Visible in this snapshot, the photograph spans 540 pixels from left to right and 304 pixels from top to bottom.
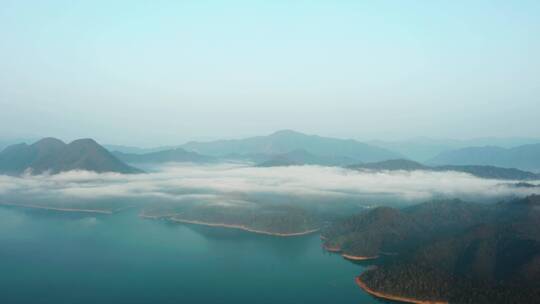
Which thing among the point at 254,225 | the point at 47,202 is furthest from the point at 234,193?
the point at 47,202

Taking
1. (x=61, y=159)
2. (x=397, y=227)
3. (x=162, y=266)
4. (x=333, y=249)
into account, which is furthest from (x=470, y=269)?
(x=61, y=159)

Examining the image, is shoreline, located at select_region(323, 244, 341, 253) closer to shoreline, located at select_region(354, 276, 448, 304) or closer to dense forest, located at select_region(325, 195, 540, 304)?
dense forest, located at select_region(325, 195, 540, 304)

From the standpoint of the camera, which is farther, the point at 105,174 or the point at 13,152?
the point at 13,152

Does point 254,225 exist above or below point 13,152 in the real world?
below

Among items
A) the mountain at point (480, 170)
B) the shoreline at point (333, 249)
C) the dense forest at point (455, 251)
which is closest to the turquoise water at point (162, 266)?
the shoreline at point (333, 249)

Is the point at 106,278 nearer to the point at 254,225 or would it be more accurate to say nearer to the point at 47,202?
the point at 254,225

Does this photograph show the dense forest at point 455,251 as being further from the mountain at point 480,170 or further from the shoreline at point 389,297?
the mountain at point 480,170

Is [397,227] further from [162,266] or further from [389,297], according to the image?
[162,266]
